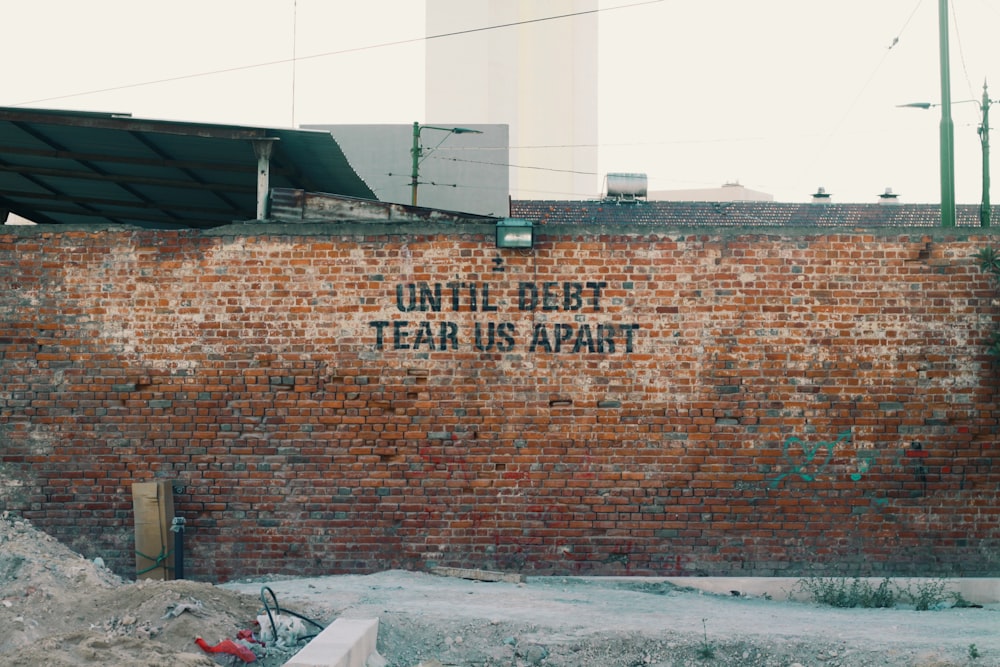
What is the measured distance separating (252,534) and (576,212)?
17843 millimetres

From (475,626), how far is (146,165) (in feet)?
22.9

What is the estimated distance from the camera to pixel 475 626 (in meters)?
6.96

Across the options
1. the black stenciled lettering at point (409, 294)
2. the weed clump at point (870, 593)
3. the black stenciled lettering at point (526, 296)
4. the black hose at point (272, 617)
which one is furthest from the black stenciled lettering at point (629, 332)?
the black hose at point (272, 617)

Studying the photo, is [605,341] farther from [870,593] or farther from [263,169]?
[263,169]

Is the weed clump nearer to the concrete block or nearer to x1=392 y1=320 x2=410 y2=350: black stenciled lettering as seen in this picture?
the concrete block

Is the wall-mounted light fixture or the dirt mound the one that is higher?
the wall-mounted light fixture

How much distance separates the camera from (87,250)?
877 cm

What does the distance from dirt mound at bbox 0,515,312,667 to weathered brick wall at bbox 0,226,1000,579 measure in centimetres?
135

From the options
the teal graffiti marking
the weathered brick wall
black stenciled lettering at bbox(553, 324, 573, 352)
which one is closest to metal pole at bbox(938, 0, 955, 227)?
the weathered brick wall

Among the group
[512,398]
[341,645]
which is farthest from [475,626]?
[512,398]

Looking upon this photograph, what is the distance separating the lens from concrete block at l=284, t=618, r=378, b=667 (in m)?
5.50

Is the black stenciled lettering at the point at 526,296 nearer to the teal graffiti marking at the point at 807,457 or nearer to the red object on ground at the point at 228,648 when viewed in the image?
the teal graffiti marking at the point at 807,457

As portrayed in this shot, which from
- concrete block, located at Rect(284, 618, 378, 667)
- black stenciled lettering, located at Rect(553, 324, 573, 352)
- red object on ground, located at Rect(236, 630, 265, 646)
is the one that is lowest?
red object on ground, located at Rect(236, 630, 265, 646)

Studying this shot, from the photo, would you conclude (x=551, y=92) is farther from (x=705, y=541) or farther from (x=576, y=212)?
(x=705, y=541)
